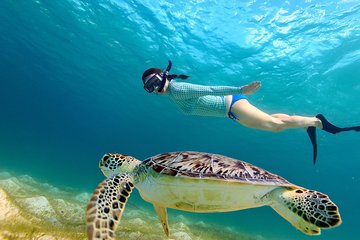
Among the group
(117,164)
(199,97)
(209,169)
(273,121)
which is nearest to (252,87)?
(273,121)

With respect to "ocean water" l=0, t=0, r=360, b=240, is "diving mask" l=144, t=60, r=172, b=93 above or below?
below

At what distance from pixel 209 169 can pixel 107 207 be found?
1.17 metres

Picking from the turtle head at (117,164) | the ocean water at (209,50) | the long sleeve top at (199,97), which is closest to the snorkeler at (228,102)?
the long sleeve top at (199,97)

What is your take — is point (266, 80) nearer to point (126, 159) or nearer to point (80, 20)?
point (80, 20)

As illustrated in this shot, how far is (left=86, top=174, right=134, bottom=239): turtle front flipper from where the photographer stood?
226cm

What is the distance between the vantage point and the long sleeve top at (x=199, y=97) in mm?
5266

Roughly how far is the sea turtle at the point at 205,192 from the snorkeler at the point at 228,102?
2.29 meters

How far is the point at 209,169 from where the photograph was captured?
2.94 m

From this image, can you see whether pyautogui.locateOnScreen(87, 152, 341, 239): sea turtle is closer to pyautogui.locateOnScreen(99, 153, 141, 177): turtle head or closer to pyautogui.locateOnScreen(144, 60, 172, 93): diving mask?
pyautogui.locateOnScreen(99, 153, 141, 177): turtle head

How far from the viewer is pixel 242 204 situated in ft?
10.1

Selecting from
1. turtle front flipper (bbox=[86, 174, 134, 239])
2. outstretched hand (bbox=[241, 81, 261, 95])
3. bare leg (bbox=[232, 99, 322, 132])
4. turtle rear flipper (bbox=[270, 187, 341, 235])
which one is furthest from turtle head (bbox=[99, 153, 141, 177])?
bare leg (bbox=[232, 99, 322, 132])

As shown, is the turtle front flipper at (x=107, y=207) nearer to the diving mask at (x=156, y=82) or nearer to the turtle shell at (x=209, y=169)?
the turtle shell at (x=209, y=169)

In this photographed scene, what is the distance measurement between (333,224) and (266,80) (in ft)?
53.3

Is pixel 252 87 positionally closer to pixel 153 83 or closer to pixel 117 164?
pixel 153 83
